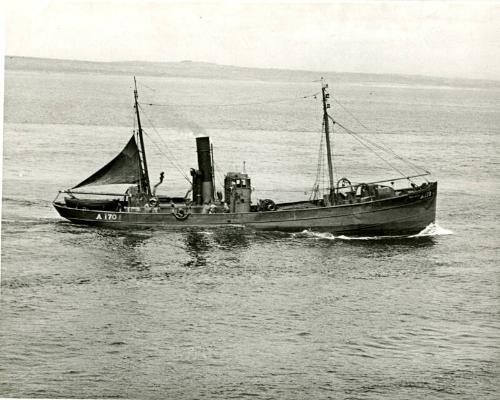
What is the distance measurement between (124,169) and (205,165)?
113 inches

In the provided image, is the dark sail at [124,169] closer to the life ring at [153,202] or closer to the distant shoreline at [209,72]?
the life ring at [153,202]

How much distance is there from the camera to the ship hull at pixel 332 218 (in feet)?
99.7

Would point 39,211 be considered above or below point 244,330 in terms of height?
above

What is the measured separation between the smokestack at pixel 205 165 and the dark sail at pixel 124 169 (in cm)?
219

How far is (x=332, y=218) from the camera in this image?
3039 cm

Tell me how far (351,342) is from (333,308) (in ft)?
6.58

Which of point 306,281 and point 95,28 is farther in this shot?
point 306,281

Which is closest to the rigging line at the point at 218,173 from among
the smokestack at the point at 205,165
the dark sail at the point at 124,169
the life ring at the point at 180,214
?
the smokestack at the point at 205,165

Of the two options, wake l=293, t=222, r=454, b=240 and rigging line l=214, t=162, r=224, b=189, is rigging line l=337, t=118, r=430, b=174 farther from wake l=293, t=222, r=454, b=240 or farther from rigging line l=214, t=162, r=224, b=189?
rigging line l=214, t=162, r=224, b=189

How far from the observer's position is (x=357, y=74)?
24.2 meters

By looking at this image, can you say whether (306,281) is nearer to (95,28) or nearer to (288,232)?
(288,232)

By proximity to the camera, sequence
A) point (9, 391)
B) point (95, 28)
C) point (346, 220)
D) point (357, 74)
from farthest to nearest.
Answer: point (346, 220) < point (357, 74) < point (95, 28) < point (9, 391)

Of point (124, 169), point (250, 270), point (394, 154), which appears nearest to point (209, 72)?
point (250, 270)

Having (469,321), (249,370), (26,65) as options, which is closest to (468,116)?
(469,321)
